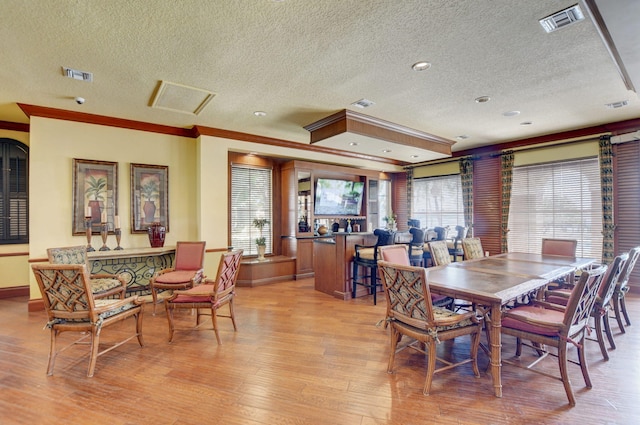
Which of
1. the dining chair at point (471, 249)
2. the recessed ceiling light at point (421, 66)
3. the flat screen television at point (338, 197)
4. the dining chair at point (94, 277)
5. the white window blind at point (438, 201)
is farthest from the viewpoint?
the white window blind at point (438, 201)

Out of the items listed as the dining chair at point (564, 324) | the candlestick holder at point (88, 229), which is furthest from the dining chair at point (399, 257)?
the candlestick holder at point (88, 229)

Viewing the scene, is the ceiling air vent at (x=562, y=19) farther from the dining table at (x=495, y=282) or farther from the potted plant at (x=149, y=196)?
the potted plant at (x=149, y=196)

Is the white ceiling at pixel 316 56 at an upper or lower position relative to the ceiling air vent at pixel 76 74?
lower

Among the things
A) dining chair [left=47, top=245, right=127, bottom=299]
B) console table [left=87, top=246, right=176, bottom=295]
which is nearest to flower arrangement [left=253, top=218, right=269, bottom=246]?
console table [left=87, top=246, right=176, bottom=295]

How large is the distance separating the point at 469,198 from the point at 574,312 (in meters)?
5.34

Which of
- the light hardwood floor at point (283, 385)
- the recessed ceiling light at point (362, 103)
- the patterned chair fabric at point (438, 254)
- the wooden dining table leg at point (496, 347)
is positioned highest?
the recessed ceiling light at point (362, 103)

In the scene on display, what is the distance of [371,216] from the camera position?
8.16 metres

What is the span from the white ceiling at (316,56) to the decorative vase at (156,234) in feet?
6.07

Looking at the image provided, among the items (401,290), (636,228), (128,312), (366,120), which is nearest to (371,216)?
(366,120)

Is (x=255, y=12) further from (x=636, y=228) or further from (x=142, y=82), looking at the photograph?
(x=636, y=228)

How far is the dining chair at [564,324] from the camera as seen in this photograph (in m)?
2.20

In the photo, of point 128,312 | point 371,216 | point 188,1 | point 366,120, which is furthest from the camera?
point 371,216

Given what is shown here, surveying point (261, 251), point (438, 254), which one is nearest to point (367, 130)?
point (438, 254)

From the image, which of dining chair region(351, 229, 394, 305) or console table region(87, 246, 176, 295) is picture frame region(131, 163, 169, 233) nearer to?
console table region(87, 246, 176, 295)
